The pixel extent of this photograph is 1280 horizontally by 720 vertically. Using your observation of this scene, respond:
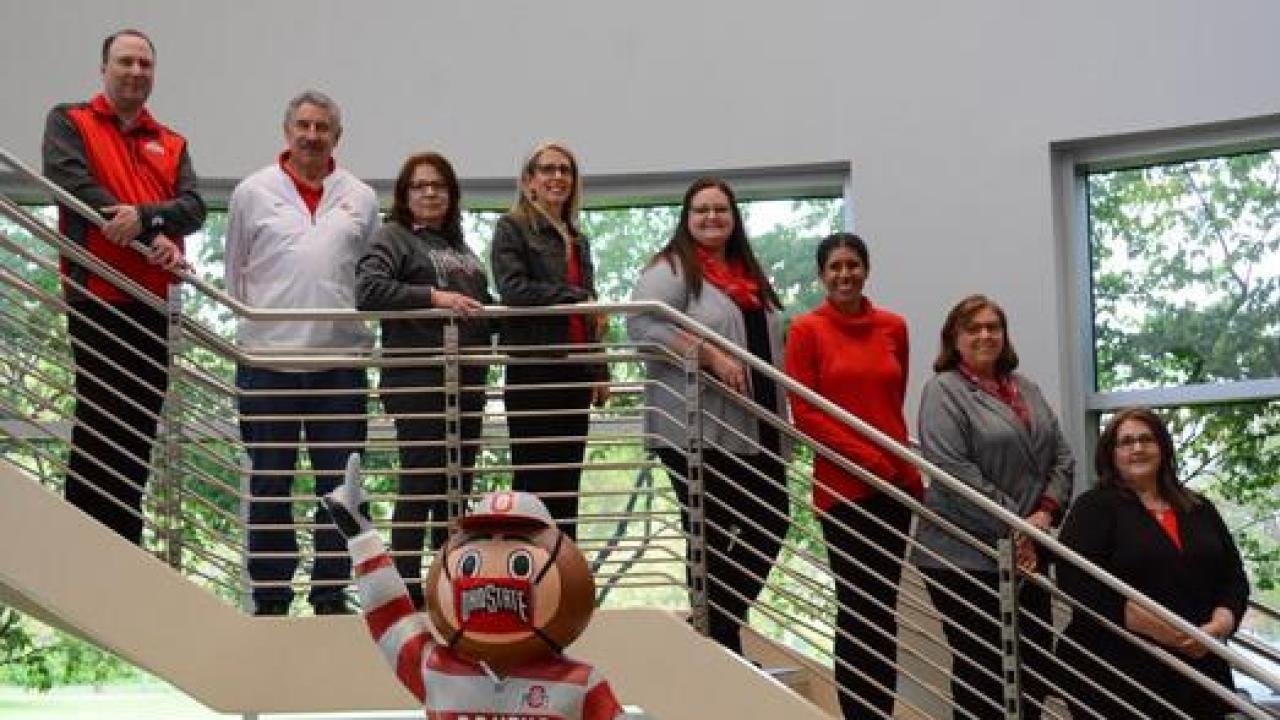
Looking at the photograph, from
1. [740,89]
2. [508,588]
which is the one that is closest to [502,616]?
[508,588]

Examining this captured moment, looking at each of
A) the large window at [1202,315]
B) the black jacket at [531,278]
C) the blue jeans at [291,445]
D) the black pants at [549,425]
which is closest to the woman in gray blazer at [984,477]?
the black pants at [549,425]

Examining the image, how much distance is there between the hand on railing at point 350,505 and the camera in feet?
13.2

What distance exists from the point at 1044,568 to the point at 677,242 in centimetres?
138

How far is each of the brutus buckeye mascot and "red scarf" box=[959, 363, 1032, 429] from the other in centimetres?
182

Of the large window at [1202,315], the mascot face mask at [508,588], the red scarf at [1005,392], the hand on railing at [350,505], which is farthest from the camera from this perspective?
the large window at [1202,315]

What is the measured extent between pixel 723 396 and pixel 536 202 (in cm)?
70

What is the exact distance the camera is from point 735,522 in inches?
208

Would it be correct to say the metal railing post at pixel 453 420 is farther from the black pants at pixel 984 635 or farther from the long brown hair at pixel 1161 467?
the long brown hair at pixel 1161 467

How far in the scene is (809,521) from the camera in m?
7.55

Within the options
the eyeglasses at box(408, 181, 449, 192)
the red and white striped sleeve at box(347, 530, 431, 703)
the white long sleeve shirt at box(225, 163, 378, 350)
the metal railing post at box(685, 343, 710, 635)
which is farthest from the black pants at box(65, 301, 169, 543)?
the metal railing post at box(685, 343, 710, 635)

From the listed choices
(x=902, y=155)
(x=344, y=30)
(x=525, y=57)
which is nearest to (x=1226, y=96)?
(x=902, y=155)

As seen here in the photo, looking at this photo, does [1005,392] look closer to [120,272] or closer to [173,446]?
[173,446]

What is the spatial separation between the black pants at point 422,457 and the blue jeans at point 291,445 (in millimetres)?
117

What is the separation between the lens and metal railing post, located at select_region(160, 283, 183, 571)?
5125mm
